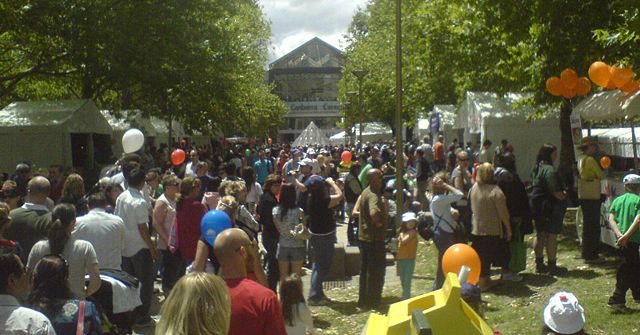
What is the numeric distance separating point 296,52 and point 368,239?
359 ft

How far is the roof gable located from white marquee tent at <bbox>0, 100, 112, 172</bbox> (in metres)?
93.8

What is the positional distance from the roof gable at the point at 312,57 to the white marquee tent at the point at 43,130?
308ft

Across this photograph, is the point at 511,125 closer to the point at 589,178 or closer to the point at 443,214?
the point at 589,178

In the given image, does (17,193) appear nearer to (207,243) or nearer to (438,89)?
(207,243)

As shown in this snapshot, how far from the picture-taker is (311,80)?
380 feet

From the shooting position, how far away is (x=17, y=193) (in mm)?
8992

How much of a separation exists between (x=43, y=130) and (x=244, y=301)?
19.7 meters

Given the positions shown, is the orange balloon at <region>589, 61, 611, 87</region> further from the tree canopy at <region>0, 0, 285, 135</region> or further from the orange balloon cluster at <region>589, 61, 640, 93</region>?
the tree canopy at <region>0, 0, 285, 135</region>

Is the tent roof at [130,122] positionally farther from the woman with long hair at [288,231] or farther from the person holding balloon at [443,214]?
the person holding balloon at [443,214]

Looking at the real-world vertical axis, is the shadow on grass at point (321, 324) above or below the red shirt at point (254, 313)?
below

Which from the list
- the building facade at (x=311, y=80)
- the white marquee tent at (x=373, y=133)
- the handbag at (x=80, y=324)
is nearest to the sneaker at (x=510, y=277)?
the handbag at (x=80, y=324)

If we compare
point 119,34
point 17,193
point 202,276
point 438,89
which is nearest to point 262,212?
point 17,193

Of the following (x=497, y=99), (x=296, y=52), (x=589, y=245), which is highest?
(x=296, y=52)

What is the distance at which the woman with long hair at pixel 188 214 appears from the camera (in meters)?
9.00
